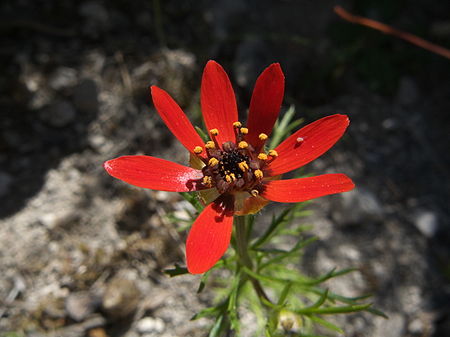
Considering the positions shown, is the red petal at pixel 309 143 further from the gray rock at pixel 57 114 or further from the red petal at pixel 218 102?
the gray rock at pixel 57 114

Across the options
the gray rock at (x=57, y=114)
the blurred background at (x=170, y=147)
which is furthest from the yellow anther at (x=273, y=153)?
the gray rock at (x=57, y=114)

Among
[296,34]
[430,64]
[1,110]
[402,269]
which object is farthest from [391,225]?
[1,110]

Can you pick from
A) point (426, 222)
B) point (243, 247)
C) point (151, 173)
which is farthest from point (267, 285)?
point (426, 222)

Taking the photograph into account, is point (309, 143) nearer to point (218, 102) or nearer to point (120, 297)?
point (218, 102)

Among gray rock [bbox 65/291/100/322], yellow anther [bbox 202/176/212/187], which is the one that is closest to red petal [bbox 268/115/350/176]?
yellow anther [bbox 202/176/212/187]

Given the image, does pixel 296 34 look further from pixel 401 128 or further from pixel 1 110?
pixel 1 110

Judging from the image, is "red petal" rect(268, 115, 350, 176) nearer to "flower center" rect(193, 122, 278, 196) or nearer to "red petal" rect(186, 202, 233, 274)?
"flower center" rect(193, 122, 278, 196)

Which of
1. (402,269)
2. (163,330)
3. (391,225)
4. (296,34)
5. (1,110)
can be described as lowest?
(402,269)
